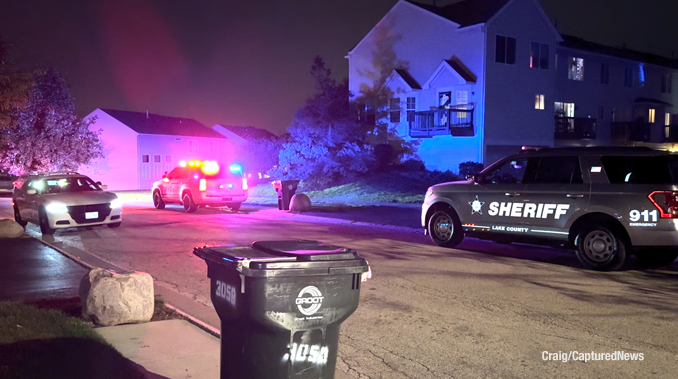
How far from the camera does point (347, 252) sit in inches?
153

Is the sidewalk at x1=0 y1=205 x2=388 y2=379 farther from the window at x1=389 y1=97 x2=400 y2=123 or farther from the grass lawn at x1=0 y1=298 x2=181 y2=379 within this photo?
the window at x1=389 y1=97 x2=400 y2=123

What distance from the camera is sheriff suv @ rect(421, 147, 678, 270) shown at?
9328mm

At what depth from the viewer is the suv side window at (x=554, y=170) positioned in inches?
408

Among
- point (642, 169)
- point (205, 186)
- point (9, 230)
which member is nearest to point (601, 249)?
point (642, 169)

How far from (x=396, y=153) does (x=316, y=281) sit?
31.5m

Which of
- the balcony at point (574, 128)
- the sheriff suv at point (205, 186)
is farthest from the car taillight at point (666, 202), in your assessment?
the balcony at point (574, 128)

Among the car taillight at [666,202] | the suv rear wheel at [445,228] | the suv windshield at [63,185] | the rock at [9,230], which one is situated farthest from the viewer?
the suv windshield at [63,185]

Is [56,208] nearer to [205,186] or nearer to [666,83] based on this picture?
[205,186]

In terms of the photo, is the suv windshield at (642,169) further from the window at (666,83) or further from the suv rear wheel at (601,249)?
the window at (666,83)

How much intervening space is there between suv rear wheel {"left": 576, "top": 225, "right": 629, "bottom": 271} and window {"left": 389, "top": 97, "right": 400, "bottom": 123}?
25248mm

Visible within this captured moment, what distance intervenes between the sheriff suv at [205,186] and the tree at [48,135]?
19.2m

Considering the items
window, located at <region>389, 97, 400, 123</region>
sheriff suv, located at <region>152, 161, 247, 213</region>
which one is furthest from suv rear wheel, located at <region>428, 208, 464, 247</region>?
window, located at <region>389, 97, 400, 123</region>

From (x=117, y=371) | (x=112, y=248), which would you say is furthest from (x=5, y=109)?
(x=117, y=371)

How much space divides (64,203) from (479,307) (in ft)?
36.4
